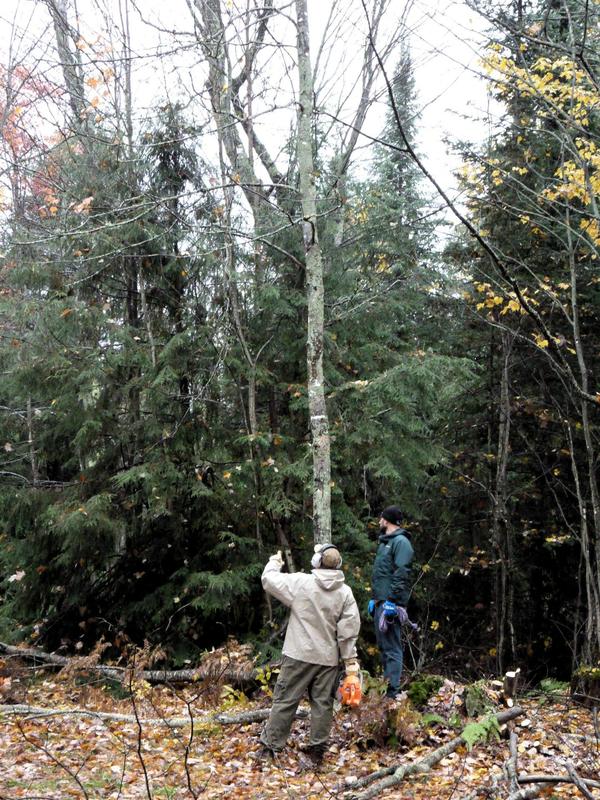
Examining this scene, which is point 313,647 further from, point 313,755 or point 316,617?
point 313,755

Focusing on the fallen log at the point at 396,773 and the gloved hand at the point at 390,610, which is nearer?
the fallen log at the point at 396,773

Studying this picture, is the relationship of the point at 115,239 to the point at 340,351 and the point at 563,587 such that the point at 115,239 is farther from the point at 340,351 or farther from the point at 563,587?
the point at 563,587

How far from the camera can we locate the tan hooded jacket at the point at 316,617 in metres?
5.88

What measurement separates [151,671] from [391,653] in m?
3.46

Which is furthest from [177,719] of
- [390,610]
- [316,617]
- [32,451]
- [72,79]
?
[72,79]

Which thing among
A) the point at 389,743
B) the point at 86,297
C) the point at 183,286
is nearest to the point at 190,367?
the point at 183,286

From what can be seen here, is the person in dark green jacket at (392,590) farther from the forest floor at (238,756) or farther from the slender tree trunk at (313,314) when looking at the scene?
the slender tree trunk at (313,314)

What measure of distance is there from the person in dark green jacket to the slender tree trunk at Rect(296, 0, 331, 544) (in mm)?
778

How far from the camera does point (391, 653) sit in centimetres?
699

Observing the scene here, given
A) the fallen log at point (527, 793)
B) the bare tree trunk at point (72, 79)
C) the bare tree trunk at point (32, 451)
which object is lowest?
the fallen log at point (527, 793)

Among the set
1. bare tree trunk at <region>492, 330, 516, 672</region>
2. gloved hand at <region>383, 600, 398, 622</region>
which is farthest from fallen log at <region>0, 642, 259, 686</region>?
bare tree trunk at <region>492, 330, 516, 672</region>

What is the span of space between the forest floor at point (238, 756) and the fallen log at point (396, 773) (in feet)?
0.18

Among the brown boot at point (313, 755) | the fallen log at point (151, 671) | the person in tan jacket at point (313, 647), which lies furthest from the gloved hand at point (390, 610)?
the fallen log at point (151, 671)

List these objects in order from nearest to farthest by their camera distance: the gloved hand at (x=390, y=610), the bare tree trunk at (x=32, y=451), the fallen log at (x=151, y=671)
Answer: the gloved hand at (x=390, y=610) < the fallen log at (x=151, y=671) < the bare tree trunk at (x=32, y=451)
